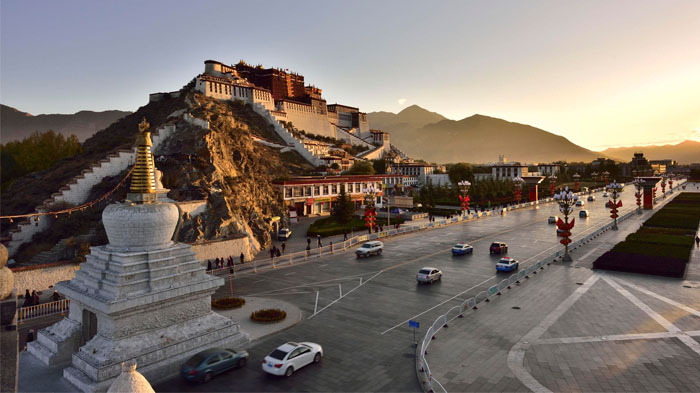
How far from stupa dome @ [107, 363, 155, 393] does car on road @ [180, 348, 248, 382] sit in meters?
8.07

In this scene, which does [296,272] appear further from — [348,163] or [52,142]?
[348,163]

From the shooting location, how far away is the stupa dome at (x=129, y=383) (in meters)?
7.87

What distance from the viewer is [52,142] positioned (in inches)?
2650

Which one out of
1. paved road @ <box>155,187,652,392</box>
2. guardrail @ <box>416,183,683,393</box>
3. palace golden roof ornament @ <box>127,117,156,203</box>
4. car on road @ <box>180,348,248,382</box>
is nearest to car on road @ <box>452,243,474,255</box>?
paved road @ <box>155,187,652,392</box>

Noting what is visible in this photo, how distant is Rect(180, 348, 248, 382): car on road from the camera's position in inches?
612

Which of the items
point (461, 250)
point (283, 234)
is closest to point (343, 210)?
point (283, 234)

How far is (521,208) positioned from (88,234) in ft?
244

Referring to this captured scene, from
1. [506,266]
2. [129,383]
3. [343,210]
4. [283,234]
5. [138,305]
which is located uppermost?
[129,383]

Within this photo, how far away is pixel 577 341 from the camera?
18609mm

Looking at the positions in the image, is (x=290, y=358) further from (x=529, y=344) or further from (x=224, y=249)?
(x=224, y=249)

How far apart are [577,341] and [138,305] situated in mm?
19033

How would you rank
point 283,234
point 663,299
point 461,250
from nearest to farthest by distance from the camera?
point 663,299 < point 461,250 < point 283,234

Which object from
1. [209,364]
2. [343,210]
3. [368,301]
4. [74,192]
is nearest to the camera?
[209,364]

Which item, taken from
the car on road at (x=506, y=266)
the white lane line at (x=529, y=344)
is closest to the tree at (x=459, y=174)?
the car on road at (x=506, y=266)
